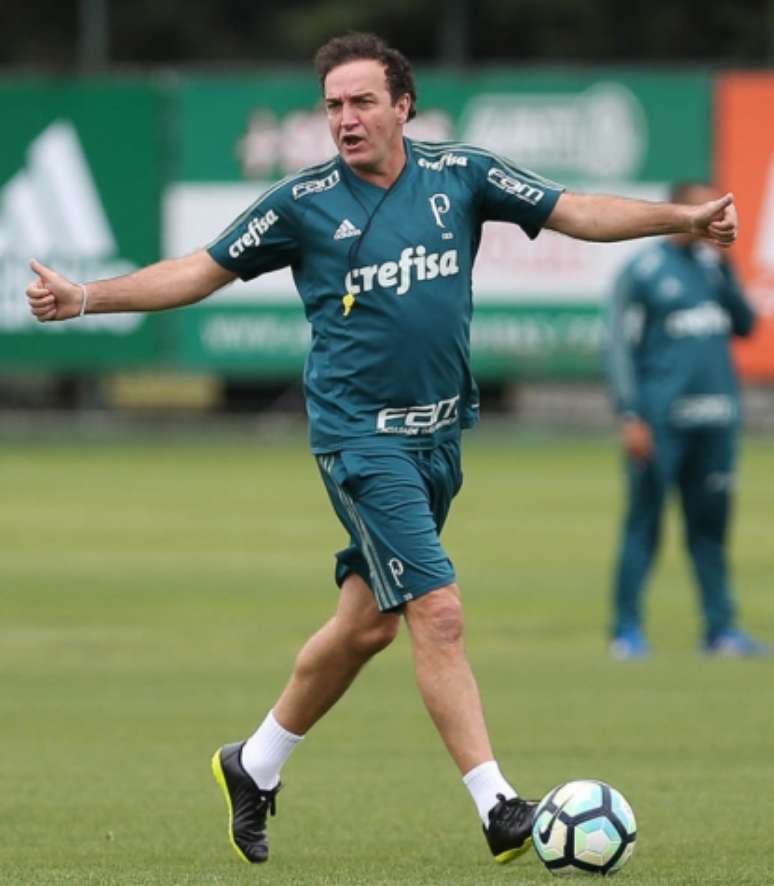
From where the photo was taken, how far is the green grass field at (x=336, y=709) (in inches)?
308

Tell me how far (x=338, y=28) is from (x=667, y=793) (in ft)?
133

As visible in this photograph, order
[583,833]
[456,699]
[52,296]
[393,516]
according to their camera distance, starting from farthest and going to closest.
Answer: [52,296], [393,516], [456,699], [583,833]

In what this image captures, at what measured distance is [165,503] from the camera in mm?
22656

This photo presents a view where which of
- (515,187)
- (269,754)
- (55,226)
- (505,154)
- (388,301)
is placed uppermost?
(515,187)

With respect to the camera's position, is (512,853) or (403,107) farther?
(403,107)

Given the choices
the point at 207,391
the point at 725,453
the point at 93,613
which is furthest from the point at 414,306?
the point at 207,391

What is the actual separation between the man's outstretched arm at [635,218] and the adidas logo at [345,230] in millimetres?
630

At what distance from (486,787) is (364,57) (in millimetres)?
2202

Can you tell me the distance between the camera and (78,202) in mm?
29031

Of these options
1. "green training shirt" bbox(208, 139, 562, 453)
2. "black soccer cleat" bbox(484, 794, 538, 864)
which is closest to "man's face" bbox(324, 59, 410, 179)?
"green training shirt" bbox(208, 139, 562, 453)

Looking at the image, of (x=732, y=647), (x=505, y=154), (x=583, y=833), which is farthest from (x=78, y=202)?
(x=583, y=833)

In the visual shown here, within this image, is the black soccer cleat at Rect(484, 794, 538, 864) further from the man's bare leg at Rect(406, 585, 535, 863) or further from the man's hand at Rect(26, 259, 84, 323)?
the man's hand at Rect(26, 259, 84, 323)

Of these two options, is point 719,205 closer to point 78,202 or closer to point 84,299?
point 84,299

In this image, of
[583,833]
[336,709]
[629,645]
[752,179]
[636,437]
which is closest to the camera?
[583,833]
